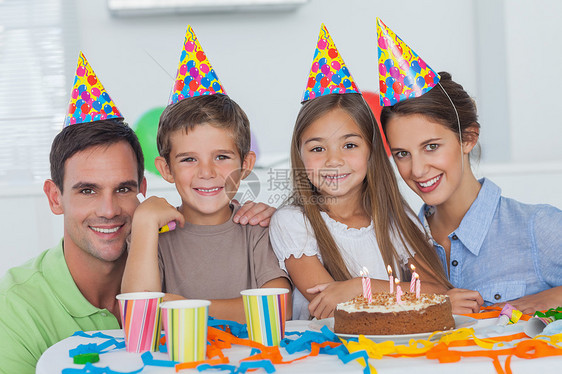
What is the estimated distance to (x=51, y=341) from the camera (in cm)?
126

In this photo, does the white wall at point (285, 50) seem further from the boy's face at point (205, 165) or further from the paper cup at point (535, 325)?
the paper cup at point (535, 325)

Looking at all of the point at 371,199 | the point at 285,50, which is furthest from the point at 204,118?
the point at 285,50

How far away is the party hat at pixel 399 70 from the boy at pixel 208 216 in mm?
375

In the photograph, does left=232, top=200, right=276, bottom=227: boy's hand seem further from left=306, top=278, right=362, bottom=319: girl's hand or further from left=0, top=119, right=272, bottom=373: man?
left=306, top=278, right=362, bottom=319: girl's hand

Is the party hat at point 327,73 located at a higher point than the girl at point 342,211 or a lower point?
higher

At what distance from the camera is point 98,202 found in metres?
1.38

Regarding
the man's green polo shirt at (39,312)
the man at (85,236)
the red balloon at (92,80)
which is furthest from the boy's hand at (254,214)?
the red balloon at (92,80)

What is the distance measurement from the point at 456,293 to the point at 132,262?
25.8 inches

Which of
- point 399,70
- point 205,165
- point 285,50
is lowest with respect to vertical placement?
point 205,165

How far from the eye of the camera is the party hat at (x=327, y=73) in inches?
58.4

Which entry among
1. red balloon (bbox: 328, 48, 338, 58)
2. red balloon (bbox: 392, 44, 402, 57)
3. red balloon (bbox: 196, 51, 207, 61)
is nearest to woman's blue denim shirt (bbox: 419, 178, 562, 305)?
red balloon (bbox: 392, 44, 402, 57)

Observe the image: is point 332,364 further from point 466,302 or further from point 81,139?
point 81,139

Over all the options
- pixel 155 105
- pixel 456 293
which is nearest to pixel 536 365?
pixel 456 293

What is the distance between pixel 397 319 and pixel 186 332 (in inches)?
12.9
